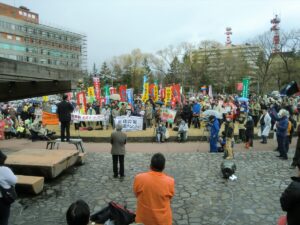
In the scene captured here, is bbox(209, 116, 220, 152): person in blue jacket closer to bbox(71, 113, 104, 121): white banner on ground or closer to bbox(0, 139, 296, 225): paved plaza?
bbox(0, 139, 296, 225): paved plaza

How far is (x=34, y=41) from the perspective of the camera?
8119 centimetres

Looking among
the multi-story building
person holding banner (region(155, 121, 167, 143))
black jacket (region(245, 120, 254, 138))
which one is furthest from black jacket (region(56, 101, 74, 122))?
the multi-story building

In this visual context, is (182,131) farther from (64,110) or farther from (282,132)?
(64,110)

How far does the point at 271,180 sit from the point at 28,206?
6669 millimetres

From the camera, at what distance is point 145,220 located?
13.1 ft

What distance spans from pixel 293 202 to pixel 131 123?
1515 centimetres

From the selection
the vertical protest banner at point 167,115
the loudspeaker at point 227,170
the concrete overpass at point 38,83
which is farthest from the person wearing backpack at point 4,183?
the vertical protest banner at point 167,115

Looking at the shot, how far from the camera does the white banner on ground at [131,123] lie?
1803 centimetres

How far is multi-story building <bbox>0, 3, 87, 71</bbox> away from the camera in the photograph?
74.4 meters

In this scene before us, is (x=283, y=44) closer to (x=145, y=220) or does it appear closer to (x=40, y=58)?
(x=145, y=220)

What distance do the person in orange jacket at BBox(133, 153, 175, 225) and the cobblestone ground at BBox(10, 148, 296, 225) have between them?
7.07 feet

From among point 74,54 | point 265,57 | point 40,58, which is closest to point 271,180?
point 265,57

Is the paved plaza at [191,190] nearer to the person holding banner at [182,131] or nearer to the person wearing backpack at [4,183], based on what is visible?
the person wearing backpack at [4,183]

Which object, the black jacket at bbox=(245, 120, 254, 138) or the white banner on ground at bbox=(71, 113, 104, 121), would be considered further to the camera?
the white banner on ground at bbox=(71, 113, 104, 121)
